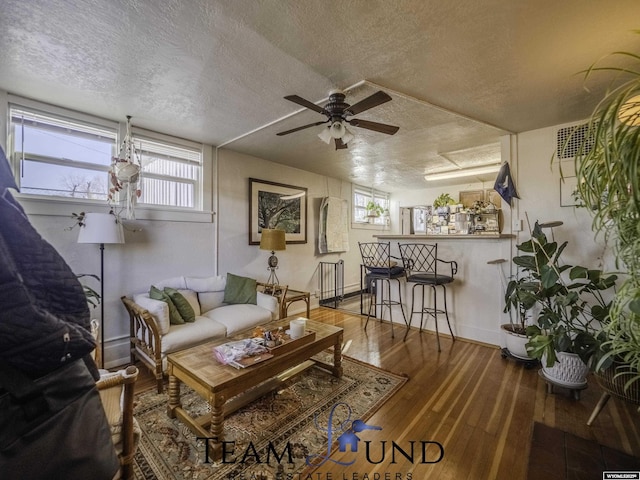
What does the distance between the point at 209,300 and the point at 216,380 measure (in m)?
1.83

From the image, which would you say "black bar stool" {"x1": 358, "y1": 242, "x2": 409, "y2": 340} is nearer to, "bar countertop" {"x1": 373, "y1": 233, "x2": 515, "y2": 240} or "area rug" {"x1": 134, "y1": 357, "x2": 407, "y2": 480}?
"bar countertop" {"x1": 373, "y1": 233, "x2": 515, "y2": 240}

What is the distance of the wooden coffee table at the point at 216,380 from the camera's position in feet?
5.33

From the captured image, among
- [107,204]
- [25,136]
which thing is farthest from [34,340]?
[25,136]

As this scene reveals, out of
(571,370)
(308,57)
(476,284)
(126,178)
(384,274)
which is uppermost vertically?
(308,57)

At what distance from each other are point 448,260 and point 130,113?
4068 millimetres

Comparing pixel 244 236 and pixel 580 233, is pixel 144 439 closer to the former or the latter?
pixel 244 236

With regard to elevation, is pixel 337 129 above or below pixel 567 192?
above

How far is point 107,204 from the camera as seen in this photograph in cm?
286

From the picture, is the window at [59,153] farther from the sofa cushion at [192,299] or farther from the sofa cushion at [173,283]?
the sofa cushion at [192,299]

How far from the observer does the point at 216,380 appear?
5.36ft

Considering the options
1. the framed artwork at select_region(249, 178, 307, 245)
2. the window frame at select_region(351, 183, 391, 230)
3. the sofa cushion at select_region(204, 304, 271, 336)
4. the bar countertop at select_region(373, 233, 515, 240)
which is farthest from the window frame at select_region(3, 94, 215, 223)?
the window frame at select_region(351, 183, 391, 230)

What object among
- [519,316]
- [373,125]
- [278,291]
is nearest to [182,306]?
[278,291]

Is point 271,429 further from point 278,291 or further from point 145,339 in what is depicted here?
point 278,291

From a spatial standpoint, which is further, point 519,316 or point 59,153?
point 519,316
